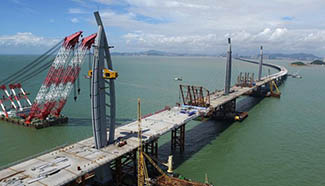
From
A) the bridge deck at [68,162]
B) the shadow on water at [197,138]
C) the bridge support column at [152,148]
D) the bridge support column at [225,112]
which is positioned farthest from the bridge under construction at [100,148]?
the bridge support column at [225,112]

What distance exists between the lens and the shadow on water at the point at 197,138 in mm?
Result: 48503

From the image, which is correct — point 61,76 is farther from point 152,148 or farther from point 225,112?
point 225,112

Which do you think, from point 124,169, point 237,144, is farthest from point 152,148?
point 237,144

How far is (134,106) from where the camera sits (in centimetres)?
8688

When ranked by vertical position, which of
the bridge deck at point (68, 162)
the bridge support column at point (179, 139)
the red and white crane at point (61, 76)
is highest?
the red and white crane at point (61, 76)

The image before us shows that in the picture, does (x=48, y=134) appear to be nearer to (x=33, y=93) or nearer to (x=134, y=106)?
(x=134, y=106)

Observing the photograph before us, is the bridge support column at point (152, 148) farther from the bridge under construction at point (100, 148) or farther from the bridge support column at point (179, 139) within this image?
the bridge support column at point (179, 139)

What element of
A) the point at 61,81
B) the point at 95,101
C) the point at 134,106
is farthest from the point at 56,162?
the point at 134,106

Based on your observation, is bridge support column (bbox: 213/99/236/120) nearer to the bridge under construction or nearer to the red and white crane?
the bridge under construction

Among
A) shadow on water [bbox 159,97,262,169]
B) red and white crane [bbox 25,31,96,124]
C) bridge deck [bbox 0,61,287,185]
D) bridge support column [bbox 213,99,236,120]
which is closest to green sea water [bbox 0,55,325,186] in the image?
shadow on water [bbox 159,97,262,169]

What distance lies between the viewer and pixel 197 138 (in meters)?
59.0

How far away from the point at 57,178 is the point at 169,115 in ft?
103

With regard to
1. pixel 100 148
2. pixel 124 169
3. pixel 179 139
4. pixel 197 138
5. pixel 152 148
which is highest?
pixel 100 148

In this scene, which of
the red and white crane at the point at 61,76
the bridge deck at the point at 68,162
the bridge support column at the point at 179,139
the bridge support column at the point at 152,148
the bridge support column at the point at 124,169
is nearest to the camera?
the bridge deck at the point at 68,162
